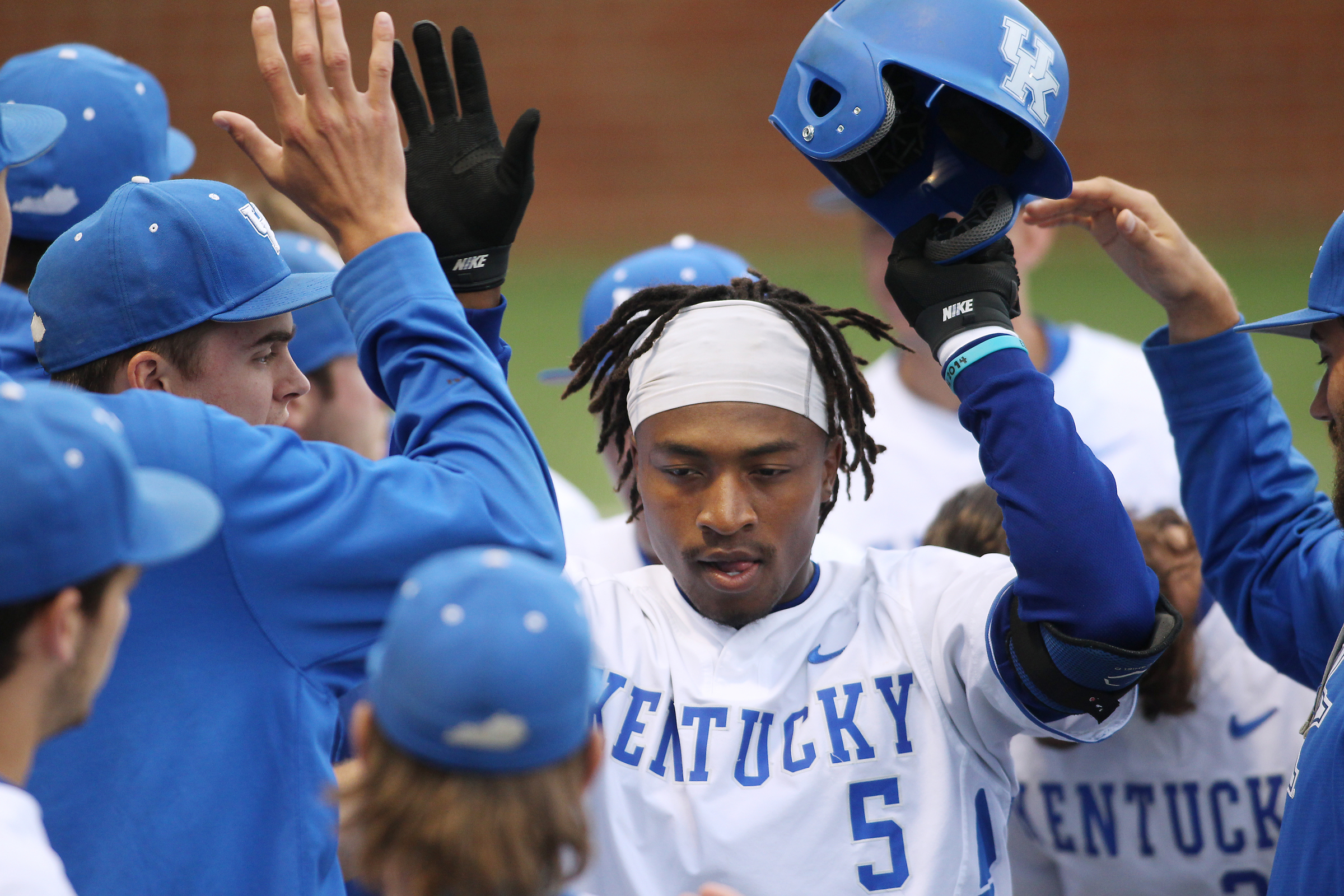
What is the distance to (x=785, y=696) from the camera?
2.30 m

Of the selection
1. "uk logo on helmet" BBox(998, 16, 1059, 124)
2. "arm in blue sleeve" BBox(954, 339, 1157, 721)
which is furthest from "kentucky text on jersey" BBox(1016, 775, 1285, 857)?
"uk logo on helmet" BBox(998, 16, 1059, 124)

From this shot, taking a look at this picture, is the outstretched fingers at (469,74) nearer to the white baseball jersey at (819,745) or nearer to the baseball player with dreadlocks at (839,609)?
the baseball player with dreadlocks at (839,609)

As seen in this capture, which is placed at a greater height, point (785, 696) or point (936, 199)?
point (936, 199)

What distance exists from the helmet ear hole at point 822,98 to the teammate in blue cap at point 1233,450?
54 cm

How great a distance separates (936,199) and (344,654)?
1.26 metres

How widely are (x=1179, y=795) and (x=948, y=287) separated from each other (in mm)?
1258

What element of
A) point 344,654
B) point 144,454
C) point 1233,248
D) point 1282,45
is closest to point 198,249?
point 144,454

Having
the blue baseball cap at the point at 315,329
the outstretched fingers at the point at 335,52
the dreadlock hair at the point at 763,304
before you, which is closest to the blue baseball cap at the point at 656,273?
the blue baseball cap at the point at 315,329

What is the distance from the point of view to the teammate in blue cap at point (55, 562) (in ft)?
4.58

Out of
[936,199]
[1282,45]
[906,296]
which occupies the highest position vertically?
[1282,45]

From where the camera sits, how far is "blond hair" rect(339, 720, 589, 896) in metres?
1.37

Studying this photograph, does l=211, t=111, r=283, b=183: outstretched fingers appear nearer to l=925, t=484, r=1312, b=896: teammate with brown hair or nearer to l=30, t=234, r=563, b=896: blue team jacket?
l=30, t=234, r=563, b=896: blue team jacket

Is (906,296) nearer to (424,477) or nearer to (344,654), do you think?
(424,477)

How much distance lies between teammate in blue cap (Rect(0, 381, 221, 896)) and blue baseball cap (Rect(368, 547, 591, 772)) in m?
0.30
